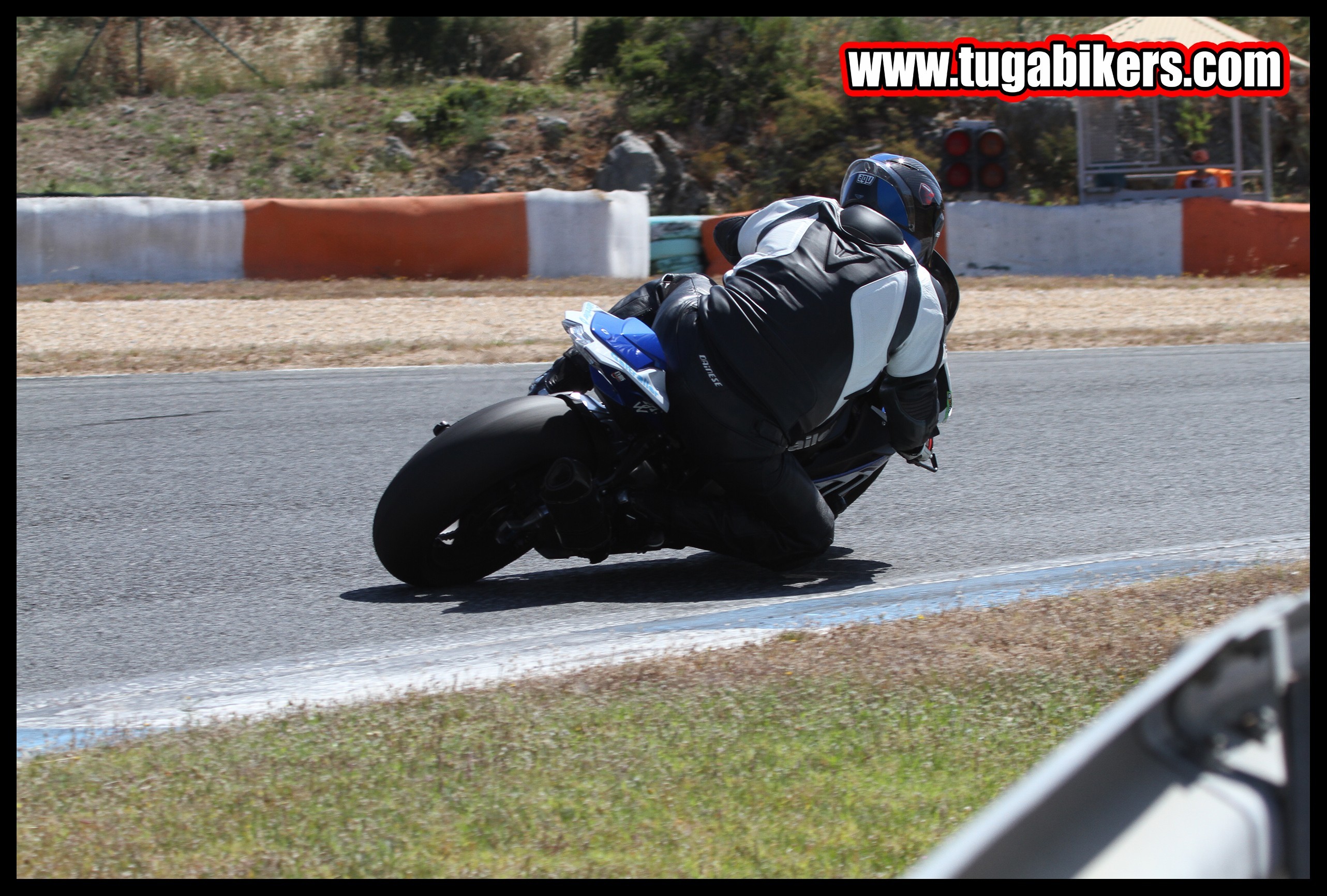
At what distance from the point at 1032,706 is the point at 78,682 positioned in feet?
9.06

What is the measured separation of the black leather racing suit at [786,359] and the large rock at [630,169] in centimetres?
1722

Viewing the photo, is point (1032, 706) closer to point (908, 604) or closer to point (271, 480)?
point (908, 604)

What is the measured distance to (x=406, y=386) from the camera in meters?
9.29

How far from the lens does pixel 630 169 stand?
2188 centimetres

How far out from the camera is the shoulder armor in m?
4.72

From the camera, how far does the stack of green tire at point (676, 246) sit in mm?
16078

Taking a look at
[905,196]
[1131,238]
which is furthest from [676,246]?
[905,196]

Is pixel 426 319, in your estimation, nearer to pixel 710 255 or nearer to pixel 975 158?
pixel 710 255

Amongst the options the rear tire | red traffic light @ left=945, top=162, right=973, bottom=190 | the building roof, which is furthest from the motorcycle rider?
the building roof

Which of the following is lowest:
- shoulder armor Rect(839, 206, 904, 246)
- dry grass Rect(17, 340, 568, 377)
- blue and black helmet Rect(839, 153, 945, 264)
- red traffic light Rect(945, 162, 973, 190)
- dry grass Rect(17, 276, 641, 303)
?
dry grass Rect(17, 340, 568, 377)

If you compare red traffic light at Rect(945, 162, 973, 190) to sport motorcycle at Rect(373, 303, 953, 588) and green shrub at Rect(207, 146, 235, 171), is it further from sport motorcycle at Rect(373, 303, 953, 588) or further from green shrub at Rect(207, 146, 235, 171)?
sport motorcycle at Rect(373, 303, 953, 588)

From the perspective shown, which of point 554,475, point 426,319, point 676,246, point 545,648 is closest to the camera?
point 545,648

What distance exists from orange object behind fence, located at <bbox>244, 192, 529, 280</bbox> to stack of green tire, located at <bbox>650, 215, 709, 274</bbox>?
64.8 inches

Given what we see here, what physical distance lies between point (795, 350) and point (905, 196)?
737 millimetres
